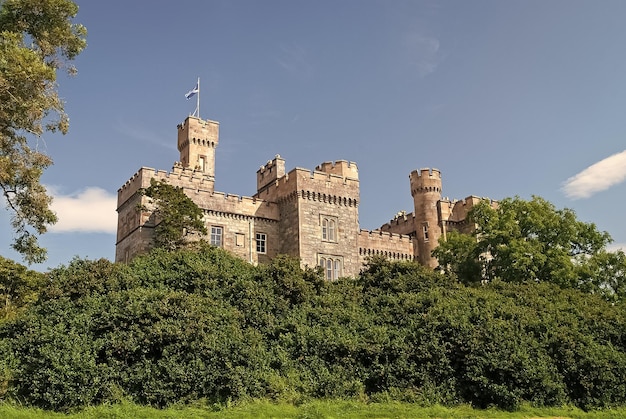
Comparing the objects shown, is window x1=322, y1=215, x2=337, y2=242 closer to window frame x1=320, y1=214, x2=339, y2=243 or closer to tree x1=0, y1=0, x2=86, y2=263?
window frame x1=320, y1=214, x2=339, y2=243

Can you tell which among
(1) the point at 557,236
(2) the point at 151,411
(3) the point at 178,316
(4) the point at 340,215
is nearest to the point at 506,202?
(1) the point at 557,236

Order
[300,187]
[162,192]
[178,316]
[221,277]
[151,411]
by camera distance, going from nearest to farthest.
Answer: [151,411]
[178,316]
[221,277]
[162,192]
[300,187]

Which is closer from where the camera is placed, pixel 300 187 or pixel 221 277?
pixel 221 277

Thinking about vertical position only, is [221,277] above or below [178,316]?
above

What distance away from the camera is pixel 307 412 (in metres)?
15.4

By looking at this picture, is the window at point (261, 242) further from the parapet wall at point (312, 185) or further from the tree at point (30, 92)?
the tree at point (30, 92)

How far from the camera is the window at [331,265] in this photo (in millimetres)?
35744

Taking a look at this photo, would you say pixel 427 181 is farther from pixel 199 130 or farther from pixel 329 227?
pixel 199 130

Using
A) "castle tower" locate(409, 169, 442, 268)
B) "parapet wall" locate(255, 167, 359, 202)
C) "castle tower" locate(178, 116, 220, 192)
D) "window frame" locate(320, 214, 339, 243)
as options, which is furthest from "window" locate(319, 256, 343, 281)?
"castle tower" locate(178, 116, 220, 192)

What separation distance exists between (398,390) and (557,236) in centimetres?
1971

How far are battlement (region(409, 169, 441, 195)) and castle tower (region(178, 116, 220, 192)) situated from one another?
14662 millimetres

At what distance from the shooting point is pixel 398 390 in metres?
17.4

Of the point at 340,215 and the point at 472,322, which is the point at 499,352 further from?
the point at 340,215

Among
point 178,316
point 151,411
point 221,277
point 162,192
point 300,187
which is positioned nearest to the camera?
point 151,411
